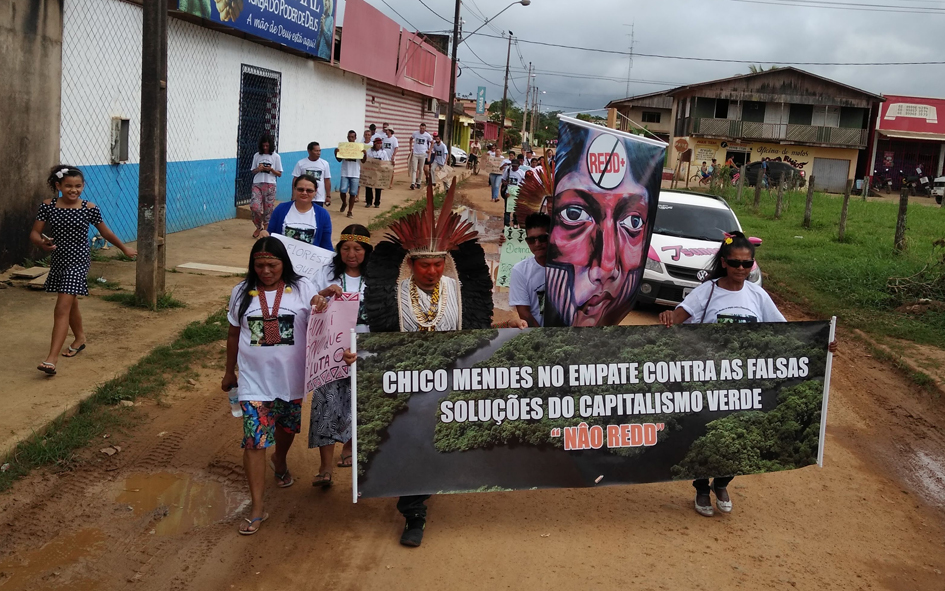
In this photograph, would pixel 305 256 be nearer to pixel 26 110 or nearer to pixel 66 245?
pixel 66 245

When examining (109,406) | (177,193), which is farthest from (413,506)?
(177,193)

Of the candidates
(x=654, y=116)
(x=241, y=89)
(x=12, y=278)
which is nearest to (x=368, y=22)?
(x=241, y=89)

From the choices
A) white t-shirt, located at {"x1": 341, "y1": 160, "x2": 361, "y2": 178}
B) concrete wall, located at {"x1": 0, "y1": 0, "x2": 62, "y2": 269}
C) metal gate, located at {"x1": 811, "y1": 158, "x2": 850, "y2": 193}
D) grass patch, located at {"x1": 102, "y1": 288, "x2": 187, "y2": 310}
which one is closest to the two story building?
metal gate, located at {"x1": 811, "y1": 158, "x2": 850, "y2": 193}

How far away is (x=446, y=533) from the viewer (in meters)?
4.88

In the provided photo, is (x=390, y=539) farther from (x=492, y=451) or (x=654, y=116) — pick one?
(x=654, y=116)

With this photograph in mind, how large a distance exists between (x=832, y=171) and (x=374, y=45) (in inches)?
1402

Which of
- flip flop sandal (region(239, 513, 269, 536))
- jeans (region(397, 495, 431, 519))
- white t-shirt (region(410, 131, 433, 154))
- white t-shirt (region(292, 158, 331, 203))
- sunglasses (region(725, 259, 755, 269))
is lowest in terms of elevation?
flip flop sandal (region(239, 513, 269, 536))

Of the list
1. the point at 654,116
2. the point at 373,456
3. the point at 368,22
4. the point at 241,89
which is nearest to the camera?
the point at 373,456

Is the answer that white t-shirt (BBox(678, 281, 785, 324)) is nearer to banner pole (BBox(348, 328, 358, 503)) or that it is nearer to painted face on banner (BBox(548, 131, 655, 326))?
painted face on banner (BBox(548, 131, 655, 326))

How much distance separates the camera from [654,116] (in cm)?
6944

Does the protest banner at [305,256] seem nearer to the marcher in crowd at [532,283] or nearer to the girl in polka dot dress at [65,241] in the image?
the marcher in crowd at [532,283]

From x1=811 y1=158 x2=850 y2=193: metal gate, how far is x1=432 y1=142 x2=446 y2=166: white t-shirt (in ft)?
110

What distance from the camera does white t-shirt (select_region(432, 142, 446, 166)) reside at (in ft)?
84.8

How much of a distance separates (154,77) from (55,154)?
7.95ft
